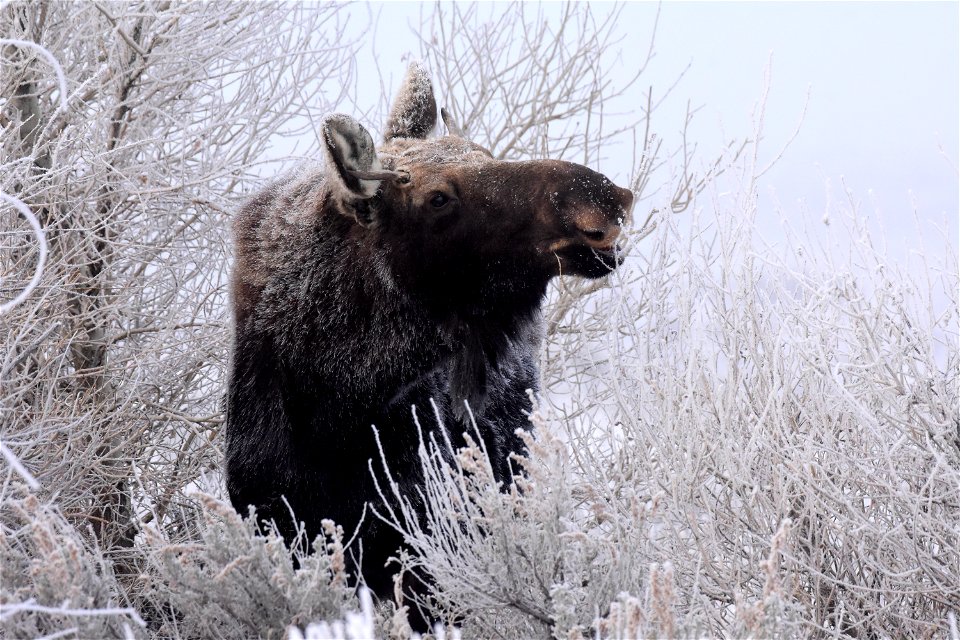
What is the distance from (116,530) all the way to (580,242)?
4.17 m

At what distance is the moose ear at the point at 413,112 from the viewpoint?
590 centimetres

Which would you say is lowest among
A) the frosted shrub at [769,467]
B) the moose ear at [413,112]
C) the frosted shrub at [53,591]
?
the frosted shrub at [53,591]

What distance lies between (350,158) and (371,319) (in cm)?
69

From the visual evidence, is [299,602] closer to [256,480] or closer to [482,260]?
[256,480]

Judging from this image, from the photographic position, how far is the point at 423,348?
473 centimetres

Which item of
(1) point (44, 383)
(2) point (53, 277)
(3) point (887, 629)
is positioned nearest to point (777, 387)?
(3) point (887, 629)

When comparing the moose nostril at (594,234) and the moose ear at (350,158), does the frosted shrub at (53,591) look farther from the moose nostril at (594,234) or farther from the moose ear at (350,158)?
the moose nostril at (594,234)

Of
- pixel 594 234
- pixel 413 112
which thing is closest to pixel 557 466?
pixel 594 234

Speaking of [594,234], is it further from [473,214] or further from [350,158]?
[350,158]

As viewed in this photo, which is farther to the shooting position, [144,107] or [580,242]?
[144,107]

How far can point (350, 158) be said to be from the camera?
4.63m

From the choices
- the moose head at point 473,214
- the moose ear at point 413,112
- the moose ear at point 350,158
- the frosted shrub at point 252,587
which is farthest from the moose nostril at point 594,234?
the moose ear at point 413,112

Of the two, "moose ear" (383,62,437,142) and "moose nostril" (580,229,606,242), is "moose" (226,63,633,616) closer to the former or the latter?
"moose nostril" (580,229,606,242)

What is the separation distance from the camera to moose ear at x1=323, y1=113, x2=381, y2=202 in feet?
14.9
